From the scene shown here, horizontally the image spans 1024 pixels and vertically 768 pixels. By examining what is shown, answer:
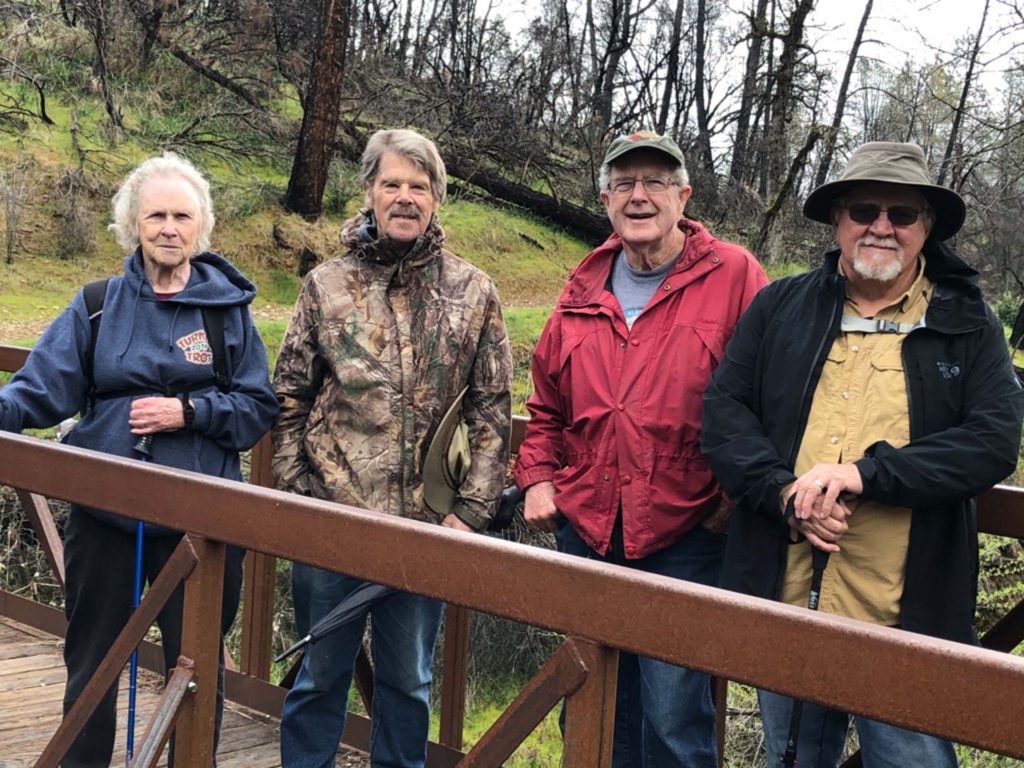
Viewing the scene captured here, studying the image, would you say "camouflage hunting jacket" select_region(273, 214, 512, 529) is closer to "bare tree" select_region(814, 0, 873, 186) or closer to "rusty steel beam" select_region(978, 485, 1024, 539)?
"rusty steel beam" select_region(978, 485, 1024, 539)

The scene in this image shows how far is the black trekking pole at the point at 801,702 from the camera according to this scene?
2.33m

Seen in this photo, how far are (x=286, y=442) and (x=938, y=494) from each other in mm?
1654

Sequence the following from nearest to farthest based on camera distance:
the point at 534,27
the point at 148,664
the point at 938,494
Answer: the point at 938,494, the point at 148,664, the point at 534,27

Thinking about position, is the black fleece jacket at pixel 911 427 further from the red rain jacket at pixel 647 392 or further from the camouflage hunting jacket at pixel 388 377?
the camouflage hunting jacket at pixel 388 377

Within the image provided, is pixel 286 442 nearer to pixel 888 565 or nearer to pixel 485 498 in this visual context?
pixel 485 498

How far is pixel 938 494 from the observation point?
7.08 feet

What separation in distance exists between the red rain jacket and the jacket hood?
89 centimetres

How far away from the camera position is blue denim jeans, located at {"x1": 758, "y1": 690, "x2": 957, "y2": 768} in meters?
2.29

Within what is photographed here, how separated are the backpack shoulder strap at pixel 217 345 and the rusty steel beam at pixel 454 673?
1.02 meters

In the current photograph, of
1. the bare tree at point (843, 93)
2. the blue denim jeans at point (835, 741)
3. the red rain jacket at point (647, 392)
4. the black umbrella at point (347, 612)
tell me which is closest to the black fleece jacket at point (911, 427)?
the red rain jacket at point (647, 392)

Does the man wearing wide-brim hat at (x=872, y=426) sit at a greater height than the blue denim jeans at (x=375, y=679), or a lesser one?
greater

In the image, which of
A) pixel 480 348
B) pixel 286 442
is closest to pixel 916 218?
pixel 480 348

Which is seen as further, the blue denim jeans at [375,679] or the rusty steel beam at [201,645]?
the blue denim jeans at [375,679]

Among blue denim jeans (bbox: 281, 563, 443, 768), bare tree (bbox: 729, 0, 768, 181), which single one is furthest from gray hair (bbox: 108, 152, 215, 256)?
bare tree (bbox: 729, 0, 768, 181)
